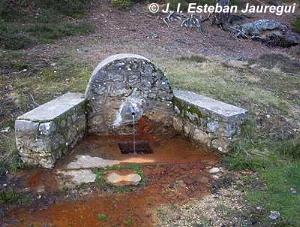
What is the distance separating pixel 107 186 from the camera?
17.3 ft

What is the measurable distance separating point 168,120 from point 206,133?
0.75 meters

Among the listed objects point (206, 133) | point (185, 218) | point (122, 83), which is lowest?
point (185, 218)

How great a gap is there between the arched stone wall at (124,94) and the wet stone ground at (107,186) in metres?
0.32

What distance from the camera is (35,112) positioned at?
577 cm

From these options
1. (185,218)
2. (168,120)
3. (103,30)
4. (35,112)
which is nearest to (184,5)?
(103,30)

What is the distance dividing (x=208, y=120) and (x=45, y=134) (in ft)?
7.16

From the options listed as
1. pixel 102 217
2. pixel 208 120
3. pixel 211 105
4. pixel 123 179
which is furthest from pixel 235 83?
pixel 102 217

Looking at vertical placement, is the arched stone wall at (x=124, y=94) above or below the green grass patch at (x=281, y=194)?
above

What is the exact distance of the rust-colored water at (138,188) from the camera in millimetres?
4723

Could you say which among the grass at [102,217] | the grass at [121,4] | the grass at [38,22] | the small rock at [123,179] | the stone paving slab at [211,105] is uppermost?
the grass at [121,4]

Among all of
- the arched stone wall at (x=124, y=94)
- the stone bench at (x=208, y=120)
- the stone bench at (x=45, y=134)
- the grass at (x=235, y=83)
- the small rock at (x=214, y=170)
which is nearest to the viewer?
the stone bench at (x=45, y=134)

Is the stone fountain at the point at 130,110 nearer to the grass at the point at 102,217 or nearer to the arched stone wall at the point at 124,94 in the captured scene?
the arched stone wall at the point at 124,94

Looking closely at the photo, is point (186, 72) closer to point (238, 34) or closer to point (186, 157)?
point (186, 157)

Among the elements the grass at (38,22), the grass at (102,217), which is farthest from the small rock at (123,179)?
the grass at (38,22)
